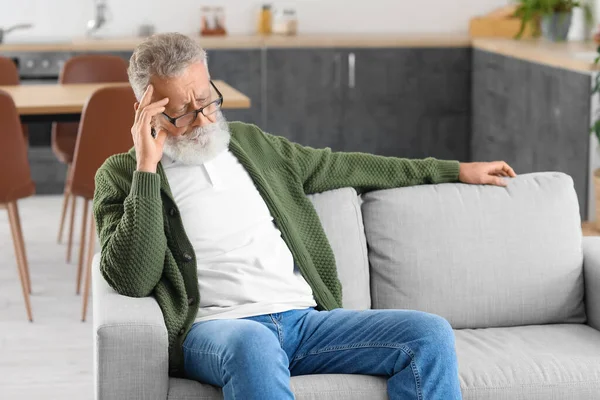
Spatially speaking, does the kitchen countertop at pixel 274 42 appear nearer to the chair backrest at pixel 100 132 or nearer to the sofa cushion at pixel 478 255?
the chair backrest at pixel 100 132

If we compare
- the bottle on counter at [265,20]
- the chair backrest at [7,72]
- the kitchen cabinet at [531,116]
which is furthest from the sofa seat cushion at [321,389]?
the bottle on counter at [265,20]

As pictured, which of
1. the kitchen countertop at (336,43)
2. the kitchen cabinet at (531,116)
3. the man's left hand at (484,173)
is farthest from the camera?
the kitchen countertop at (336,43)

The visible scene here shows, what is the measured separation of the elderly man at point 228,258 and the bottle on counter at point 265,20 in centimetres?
397

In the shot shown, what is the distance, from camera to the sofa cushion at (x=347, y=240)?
267cm

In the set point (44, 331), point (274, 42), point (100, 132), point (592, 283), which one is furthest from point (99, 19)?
point (592, 283)

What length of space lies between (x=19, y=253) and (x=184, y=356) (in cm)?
190

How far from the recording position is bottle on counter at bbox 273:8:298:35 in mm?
6492

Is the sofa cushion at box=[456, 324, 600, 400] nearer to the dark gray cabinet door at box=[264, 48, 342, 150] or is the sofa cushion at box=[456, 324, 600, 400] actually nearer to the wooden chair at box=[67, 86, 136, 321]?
the wooden chair at box=[67, 86, 136, 321]

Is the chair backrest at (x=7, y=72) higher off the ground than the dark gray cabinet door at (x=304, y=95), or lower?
higher

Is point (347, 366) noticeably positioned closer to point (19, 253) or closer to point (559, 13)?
point (19, 253)

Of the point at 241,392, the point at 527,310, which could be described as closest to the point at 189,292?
the point at 241,392

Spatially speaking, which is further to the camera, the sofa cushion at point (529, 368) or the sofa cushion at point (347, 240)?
the sofa cushion at point (347, 240)

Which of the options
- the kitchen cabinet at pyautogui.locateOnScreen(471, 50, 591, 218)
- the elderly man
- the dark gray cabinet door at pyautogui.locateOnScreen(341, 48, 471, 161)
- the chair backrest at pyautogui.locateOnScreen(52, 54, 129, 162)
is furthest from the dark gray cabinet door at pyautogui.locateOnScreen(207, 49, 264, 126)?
the elderly man

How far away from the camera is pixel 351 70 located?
6.22 meters
